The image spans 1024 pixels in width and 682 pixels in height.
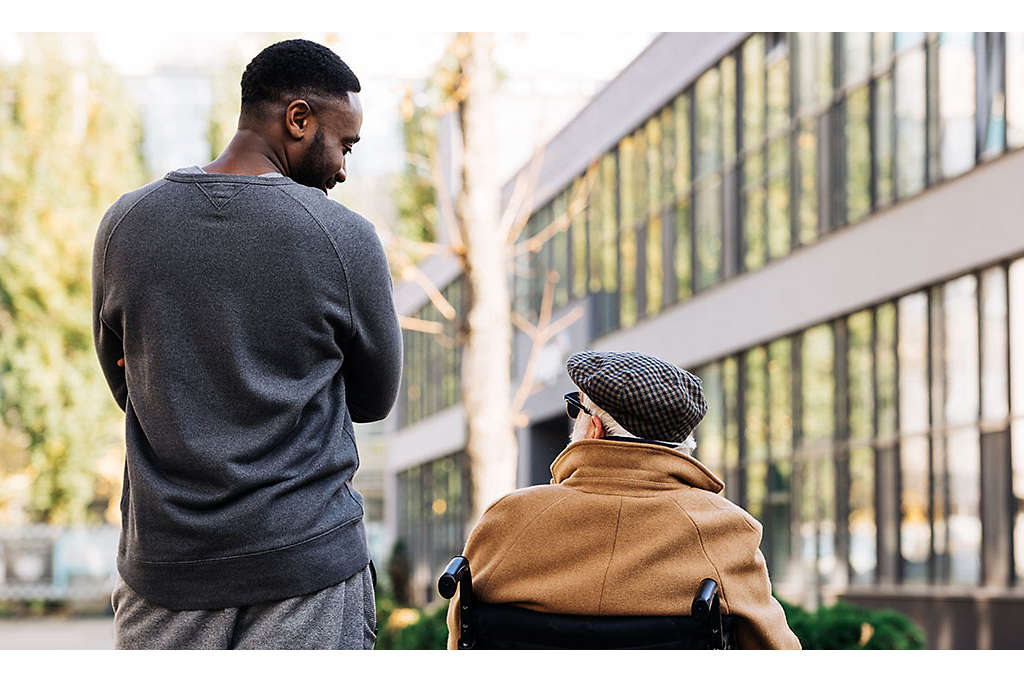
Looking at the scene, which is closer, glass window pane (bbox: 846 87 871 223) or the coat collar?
the coat collar

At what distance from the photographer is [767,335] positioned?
18.9m

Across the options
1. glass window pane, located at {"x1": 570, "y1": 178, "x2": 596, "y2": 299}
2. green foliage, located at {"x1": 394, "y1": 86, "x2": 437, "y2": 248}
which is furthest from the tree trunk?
green foliage, located at {"x1": 394, "y1": 86, "x2": 437, "y2": 248}

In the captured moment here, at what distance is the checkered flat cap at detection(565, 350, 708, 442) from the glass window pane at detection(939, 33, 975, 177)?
1183 centimetres

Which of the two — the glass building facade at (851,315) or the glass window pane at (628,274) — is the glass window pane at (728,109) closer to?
the glass building facade at (851,315)

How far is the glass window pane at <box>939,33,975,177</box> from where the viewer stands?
14.3 m

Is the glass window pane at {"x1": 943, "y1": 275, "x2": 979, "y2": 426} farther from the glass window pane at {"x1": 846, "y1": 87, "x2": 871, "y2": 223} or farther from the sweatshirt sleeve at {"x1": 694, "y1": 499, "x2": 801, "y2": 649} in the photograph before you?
the sweatshirt sleeve at {"x1": 694, "y1": 499, "x2": 801, "y2": 649}

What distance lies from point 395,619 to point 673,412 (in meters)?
10.5

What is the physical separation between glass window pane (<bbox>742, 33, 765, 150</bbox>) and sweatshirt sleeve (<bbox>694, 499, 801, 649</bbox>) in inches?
667

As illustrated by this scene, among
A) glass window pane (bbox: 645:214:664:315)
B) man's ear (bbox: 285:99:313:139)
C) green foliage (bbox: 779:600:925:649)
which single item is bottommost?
green foliage (bbox: 779:600:925:649)

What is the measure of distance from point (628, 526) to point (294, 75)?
1.08 m

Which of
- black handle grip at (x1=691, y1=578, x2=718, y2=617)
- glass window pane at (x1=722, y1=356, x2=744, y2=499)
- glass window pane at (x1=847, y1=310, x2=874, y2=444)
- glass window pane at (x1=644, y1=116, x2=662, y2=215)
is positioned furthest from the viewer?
glass window pane at (x1=644, y1=116, x2=662, y2=215)

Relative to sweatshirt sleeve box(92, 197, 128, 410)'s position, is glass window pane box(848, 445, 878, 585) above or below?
below

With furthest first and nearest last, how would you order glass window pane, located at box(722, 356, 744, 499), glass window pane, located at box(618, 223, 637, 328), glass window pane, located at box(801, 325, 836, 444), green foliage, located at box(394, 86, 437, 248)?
green foliage, located at box(394, 86, 437, 248)
glass window pane, located at box(618, 223, 637, 328)
glass window pane, located at box(722, 356, 744, 499)
glass window pane, located at box(801, 325, 836, 444)

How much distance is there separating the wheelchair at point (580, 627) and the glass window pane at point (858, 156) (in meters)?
13.8
